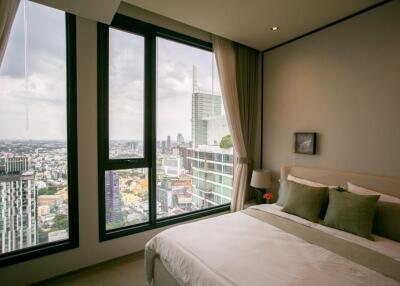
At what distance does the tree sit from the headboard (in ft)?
2.87

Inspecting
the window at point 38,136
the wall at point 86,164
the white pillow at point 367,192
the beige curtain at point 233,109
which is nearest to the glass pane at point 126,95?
the wall at point 86,164

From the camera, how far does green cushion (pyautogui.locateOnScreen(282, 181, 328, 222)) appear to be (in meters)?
→ 2.12

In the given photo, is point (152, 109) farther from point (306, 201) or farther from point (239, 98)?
point (306, 201)

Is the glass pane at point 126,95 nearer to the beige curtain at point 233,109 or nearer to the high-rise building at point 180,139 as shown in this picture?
the high-rise building at point 180,139

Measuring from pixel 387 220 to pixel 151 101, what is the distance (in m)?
2.65

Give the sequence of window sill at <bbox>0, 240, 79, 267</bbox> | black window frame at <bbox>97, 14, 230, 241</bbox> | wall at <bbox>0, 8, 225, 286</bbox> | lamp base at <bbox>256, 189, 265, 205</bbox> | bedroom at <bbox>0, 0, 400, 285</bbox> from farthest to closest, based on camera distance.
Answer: lamp base at <bbox>256, 189, 265, 205</bbox>
black window frame at <bbox>97, 14, 230, 241</bbox>
wall at <bbox>0, 8, 225, 286</bbox>
bedroom at <bbox>0, 0, 400, 285</bbox>
window sill at <bbox>0, 240, 79, 267</bbox>

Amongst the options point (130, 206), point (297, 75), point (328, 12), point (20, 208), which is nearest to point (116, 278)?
point (130, 206)

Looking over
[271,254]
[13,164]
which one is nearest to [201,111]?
[271,254]

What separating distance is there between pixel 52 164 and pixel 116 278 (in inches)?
52.6

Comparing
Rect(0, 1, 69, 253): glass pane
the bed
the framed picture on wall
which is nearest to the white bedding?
the bed

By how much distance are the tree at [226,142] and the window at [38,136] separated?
2016mm

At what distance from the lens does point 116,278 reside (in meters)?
2.13

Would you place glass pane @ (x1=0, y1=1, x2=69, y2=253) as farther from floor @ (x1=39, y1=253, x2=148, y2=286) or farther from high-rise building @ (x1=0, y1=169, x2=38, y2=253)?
floor @ (x1=39, y1=253, x2=148, y2=286)

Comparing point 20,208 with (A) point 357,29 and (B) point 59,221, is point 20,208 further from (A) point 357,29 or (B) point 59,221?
(A) point 357,29
